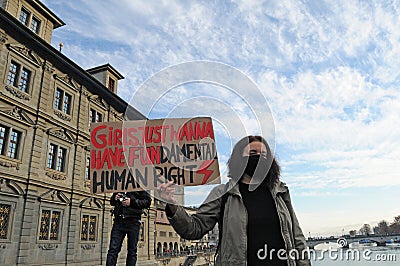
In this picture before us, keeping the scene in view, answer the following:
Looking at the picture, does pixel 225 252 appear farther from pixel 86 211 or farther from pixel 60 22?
pixel 60 22

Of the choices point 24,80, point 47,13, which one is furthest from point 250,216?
point 47,13

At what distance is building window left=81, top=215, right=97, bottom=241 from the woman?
17.4 m

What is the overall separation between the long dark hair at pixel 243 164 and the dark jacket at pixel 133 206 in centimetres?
214

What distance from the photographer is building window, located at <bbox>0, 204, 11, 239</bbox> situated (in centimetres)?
1345

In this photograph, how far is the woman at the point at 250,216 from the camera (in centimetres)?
230

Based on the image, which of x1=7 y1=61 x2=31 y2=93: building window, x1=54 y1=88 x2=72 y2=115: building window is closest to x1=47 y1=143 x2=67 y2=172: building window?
x1=54 y1=88 x2=72 y2=115: building window

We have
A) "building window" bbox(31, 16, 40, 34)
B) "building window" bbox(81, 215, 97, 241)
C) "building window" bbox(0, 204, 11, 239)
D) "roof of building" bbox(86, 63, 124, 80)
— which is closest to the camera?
"building window" bbox(0, 204, 11, 239)

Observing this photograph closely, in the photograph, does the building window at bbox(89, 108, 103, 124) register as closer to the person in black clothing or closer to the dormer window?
the dormer window

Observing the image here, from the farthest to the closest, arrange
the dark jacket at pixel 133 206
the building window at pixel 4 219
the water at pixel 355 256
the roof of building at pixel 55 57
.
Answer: the roof of building at pixel 55 57 < the building window at pixel 4 219 < the water at pixel 355 256 < the dark jacket at pixel 133 206

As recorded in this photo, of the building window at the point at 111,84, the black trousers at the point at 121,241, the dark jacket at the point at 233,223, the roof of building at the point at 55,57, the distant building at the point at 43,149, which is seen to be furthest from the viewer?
the building window at the point at 111,84

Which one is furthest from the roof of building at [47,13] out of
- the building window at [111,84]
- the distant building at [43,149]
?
the building window at [111,84]

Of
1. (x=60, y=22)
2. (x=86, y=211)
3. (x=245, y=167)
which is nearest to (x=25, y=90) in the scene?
(x=60, y=22)

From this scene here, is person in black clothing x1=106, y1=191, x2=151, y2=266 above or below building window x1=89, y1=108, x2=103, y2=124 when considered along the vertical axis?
below

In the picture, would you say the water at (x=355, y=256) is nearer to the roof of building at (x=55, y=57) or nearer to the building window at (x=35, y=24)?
the roof of building at (x=55, y=57)
